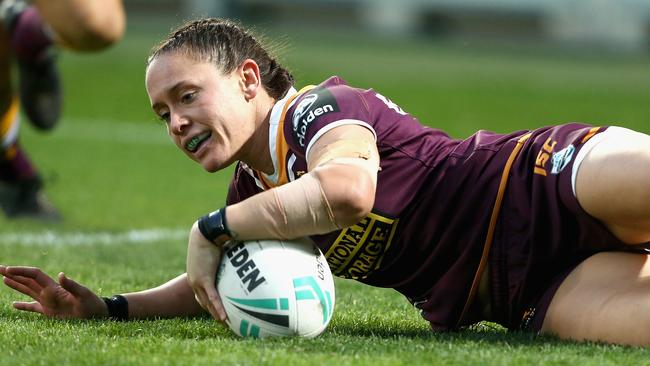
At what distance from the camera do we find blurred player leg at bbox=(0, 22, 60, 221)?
7.38 metres

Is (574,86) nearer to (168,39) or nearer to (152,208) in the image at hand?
(152,208)

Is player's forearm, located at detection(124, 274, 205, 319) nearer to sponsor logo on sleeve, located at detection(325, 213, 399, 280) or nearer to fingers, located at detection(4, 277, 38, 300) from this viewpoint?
fingers, located at detection(4, 277, 38, 300)

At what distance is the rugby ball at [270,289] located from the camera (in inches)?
131

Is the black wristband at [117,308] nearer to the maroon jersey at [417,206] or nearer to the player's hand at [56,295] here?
the player's hand at [56,295]

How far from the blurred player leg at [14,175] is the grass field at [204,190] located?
217 mm

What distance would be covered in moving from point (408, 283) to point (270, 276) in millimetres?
616

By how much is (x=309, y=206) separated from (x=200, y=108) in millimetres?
540

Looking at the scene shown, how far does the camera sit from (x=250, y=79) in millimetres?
3709

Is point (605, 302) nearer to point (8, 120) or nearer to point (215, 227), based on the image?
point (215, 227)

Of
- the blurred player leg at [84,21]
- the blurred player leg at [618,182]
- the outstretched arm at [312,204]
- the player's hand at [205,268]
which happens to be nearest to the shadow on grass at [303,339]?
the player's hand at [205,268]

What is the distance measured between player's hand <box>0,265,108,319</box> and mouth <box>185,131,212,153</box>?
68cm

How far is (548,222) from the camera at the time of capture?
11.8 feet

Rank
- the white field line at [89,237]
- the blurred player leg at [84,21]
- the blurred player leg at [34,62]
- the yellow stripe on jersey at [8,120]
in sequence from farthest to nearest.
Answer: the yellow stripe on jersey at [8,120]
the blurred player leg at [34,62]
the white field line at [89,237]
the blurred player leg at [84,21]

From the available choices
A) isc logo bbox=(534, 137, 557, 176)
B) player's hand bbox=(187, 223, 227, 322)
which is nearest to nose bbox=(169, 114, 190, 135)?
player's hand bbox=(187, 223, 227, 322)
